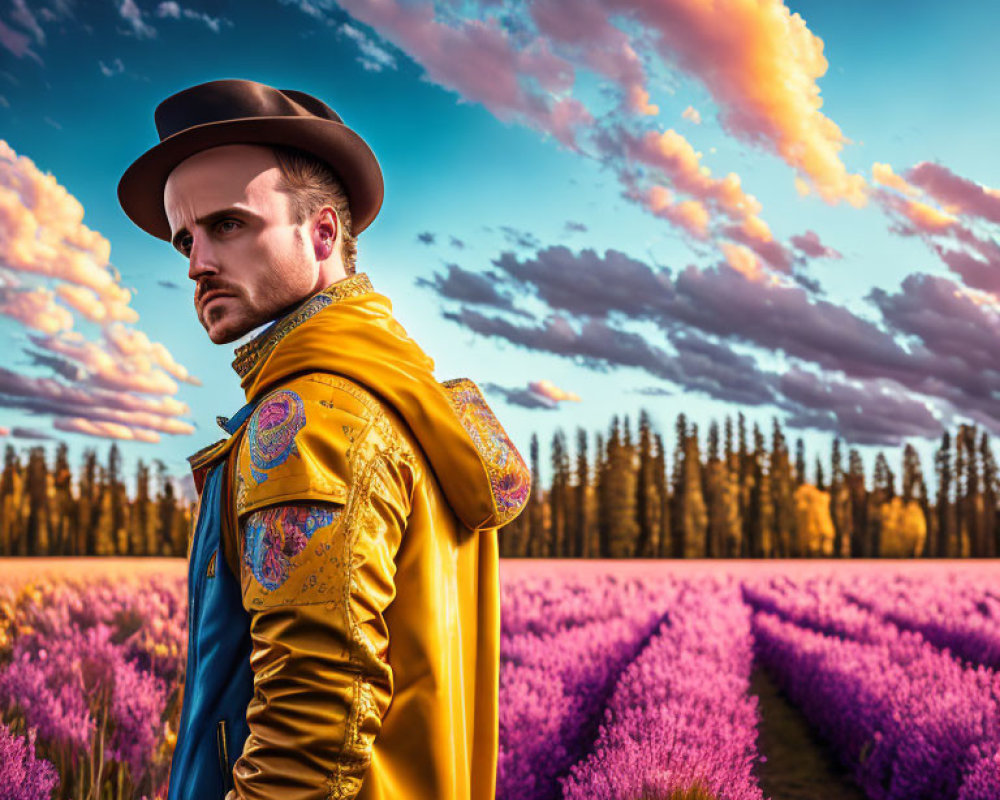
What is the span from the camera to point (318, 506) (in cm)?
133

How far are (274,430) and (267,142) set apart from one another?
0.78 metres

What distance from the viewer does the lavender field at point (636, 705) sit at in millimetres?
3508

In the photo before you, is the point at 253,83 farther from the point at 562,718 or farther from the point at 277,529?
the point at 562,718

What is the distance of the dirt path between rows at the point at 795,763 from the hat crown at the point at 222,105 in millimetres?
4572

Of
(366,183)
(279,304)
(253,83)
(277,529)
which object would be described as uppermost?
(253,83)

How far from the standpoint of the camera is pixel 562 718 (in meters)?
4.54

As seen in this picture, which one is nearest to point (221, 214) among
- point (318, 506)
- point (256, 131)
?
point (256, 131)

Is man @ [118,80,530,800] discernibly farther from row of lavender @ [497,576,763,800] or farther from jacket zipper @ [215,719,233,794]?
row of lavender @ [497,576,763,800]

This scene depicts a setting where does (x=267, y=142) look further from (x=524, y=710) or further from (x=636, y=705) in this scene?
(x=636, y=705)

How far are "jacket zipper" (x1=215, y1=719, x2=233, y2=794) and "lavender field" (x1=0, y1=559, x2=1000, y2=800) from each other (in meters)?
1.93

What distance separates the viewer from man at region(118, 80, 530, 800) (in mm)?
1296

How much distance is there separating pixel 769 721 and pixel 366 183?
21.5 ft

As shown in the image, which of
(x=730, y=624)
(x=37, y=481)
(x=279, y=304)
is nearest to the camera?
(x=279, y=304)

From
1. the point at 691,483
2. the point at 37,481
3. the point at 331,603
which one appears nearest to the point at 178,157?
the point at 331,603
